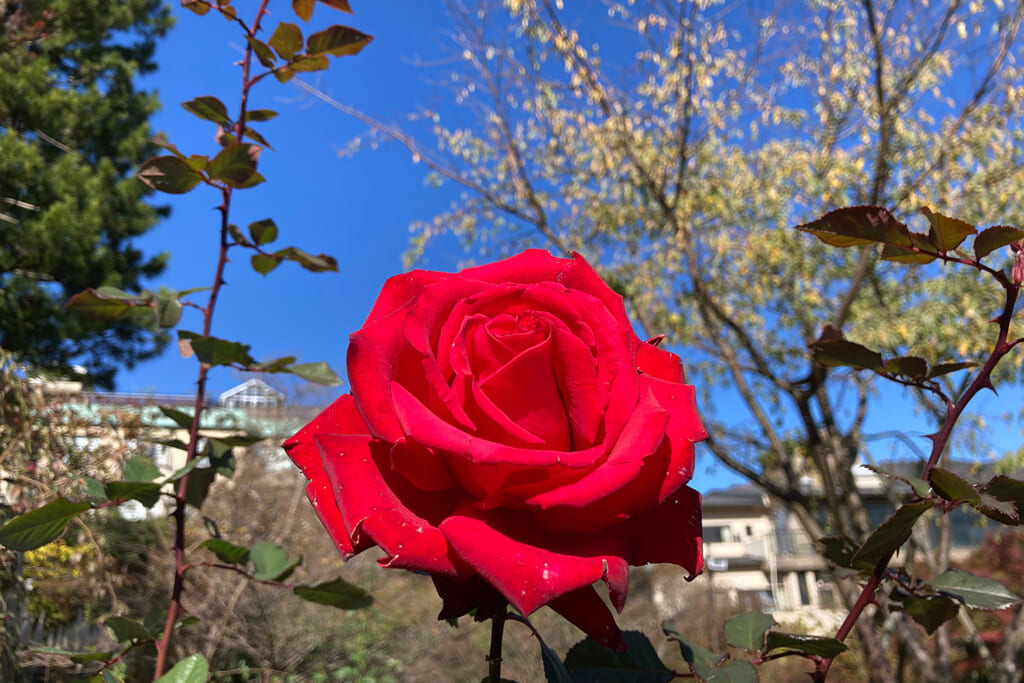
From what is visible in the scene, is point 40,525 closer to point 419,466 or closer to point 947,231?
point 419,466

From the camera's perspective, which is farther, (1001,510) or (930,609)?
(930,609)

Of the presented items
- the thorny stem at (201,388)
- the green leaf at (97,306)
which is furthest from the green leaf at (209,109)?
the green leaf at (97,306)

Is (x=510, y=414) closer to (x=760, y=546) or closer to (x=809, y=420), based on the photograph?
(x=809, y=420)

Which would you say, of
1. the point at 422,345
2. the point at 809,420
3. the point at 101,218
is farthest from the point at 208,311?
the point at 101,218

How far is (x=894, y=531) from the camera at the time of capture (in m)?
0.51

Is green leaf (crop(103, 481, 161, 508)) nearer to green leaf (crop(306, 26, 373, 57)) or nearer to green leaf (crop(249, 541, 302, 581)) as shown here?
green leaf (crop(249, 541, 302, 581))

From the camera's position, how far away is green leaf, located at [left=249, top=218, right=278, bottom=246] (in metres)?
0.95

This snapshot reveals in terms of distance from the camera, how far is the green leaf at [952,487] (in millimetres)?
466

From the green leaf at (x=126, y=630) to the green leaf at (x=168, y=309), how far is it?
0.37 meters

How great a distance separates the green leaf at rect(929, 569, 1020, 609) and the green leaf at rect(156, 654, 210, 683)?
2.23 ft

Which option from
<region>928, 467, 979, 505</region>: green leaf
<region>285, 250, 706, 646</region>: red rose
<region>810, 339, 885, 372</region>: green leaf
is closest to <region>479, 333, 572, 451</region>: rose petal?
<region>285, 250, 706, 646</region>: red rose

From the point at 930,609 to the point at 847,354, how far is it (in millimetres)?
268

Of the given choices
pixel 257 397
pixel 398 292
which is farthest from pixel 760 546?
pixel 398 292

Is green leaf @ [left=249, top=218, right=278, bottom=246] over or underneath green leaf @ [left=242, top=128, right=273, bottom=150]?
underneath
